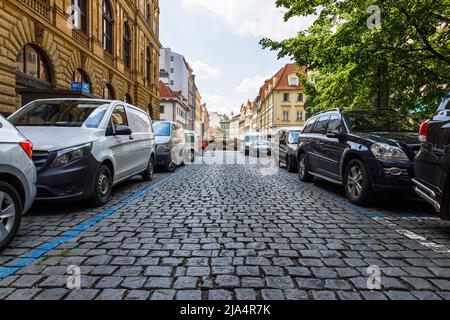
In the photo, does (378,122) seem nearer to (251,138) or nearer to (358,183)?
(358,183)

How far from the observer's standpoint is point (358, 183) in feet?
18.2

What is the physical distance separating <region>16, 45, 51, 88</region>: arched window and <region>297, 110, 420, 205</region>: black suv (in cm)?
1139

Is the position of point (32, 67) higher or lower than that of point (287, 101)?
lower

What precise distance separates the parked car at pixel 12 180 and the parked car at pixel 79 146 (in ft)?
3.08

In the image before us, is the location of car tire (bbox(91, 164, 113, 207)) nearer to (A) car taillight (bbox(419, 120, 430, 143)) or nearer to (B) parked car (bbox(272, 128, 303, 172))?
(A) car taillight (bbox(419, 120, 430, 143))

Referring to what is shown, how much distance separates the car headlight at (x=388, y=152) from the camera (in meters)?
4.93

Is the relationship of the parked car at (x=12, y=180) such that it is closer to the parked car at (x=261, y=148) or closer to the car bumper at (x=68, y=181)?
the car bumper at (x=68, y=181)

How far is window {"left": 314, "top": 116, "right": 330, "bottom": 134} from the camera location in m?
7.31

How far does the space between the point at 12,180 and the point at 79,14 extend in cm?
1745

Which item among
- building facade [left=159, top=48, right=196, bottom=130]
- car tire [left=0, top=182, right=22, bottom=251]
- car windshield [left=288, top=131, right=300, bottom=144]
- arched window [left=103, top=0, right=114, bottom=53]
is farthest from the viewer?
building facade [left=159, top=48, right=196, bottom=130]

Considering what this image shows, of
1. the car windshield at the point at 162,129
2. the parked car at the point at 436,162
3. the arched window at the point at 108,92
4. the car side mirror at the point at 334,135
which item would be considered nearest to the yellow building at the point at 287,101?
the arched window at the point at 108,92

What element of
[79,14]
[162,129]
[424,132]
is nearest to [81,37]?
[79,14]

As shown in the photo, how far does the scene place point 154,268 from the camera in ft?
9.00

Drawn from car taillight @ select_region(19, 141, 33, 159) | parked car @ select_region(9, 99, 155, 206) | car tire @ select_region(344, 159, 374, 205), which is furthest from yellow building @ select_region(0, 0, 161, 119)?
car tire @ select_region(344, 159, 374, 205)
